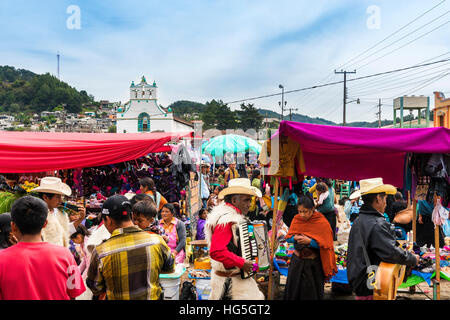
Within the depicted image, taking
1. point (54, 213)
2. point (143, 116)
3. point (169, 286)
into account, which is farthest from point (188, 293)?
point (143, 116)

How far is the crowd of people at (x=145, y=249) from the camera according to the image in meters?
2.08

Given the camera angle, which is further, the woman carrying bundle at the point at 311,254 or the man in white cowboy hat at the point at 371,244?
the woman carrying bundle at the point at 311,254

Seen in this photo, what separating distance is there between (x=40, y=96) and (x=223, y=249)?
129 meters

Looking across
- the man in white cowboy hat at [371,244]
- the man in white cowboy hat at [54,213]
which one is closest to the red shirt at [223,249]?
the man in white cowboy hat at [371,244]

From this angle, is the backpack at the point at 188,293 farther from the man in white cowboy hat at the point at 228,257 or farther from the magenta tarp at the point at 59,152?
the magenta tarp at the point at 59,152

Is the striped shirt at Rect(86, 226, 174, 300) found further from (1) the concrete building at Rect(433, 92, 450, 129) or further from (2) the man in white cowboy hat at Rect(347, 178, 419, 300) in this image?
(1) the concrete building at Rect(433, 92, 450, 129)

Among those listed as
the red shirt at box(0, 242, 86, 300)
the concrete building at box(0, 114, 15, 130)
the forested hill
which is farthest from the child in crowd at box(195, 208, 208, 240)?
the forested hill

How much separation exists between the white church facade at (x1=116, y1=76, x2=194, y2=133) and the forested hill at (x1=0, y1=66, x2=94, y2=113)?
76667 millimetres

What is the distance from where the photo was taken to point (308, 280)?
423 cm

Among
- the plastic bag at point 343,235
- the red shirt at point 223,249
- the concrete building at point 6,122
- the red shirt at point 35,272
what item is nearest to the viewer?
the red shirt at point 35,272

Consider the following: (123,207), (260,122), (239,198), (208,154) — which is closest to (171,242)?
(239,198)

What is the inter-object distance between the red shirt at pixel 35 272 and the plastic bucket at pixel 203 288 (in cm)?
252

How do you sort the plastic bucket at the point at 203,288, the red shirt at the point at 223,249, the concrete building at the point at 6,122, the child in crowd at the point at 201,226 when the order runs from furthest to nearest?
the concrete building at the point at 6,122 < the child in crowd at the point at 201,226 < the plastic bucket at the point at 203,288 < the red shirt at the point at 223,249
